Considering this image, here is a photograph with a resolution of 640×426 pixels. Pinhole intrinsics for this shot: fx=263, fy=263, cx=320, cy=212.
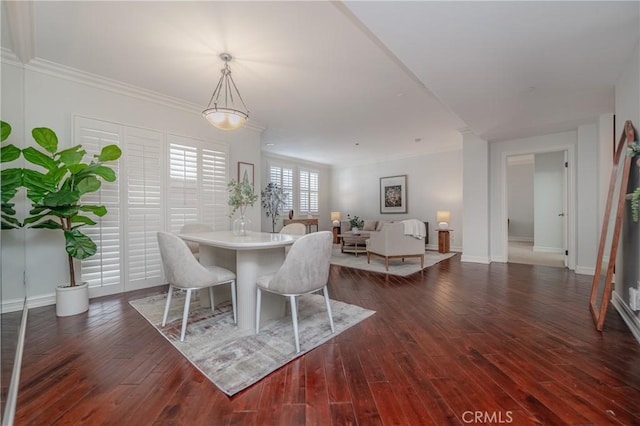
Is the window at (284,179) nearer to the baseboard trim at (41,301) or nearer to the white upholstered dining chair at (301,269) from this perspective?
the baseboard trim at (41,301)

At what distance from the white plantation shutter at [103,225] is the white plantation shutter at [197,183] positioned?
63 centimetres

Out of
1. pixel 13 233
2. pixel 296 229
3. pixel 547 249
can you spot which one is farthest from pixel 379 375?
pixel 547 249

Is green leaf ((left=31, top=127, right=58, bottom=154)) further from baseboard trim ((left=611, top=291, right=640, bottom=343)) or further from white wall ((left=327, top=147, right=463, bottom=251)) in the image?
white wall ((left=327, top=147, right=463, bottom=251))

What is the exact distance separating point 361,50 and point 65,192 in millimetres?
3160

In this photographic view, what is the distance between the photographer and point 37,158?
2.49 m

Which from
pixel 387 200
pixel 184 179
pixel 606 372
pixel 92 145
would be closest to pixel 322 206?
pixel 387 200

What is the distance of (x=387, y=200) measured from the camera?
8047 mm

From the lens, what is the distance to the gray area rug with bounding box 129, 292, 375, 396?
1.70m

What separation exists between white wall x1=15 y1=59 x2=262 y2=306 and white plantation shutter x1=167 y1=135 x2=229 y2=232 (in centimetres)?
31

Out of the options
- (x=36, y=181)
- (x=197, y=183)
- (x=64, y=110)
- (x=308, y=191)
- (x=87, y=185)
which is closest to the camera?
(x=36, y=181)

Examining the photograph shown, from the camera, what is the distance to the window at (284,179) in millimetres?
7312

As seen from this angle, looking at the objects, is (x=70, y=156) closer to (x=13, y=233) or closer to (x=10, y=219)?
(x=10, y=219)

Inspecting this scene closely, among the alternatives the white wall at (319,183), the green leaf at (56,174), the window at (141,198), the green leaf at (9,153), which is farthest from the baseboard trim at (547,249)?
the green leaf at (9,153)

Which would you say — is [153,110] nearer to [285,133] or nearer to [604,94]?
[285,133]
